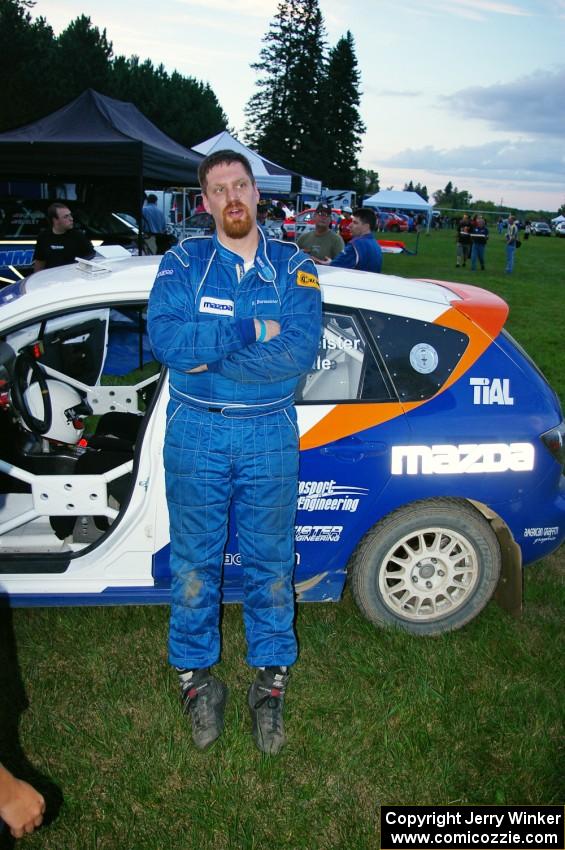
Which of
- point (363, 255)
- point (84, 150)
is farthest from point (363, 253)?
point (84, 150)

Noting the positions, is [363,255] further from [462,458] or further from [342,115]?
[342,115]

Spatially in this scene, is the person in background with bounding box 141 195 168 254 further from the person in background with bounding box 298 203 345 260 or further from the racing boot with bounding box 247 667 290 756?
the racing boot with bounding box 247 667 290 756

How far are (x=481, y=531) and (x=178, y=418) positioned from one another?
4.85 ft

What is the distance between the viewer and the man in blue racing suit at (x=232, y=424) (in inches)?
94.9

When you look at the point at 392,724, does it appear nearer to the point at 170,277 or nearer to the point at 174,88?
the point at 170,277

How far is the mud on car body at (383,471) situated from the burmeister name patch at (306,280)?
0.43m

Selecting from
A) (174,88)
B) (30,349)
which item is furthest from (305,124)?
(30,349)

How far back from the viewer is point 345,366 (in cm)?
304

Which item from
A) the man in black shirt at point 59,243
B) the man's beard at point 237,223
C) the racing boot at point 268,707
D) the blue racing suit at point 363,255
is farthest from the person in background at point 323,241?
the racing boot at point 268,707

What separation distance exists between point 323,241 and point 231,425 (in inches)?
284

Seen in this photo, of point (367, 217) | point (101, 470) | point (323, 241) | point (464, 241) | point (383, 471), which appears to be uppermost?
point (464, 241)

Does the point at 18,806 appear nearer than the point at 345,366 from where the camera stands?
Yes

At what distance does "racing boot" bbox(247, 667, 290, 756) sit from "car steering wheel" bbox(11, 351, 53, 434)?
1.69 meters

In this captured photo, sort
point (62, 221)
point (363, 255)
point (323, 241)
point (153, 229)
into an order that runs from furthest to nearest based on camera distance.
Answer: point (153, 229)
point (323, 241)
point (62, 221)
point (363, 255)
